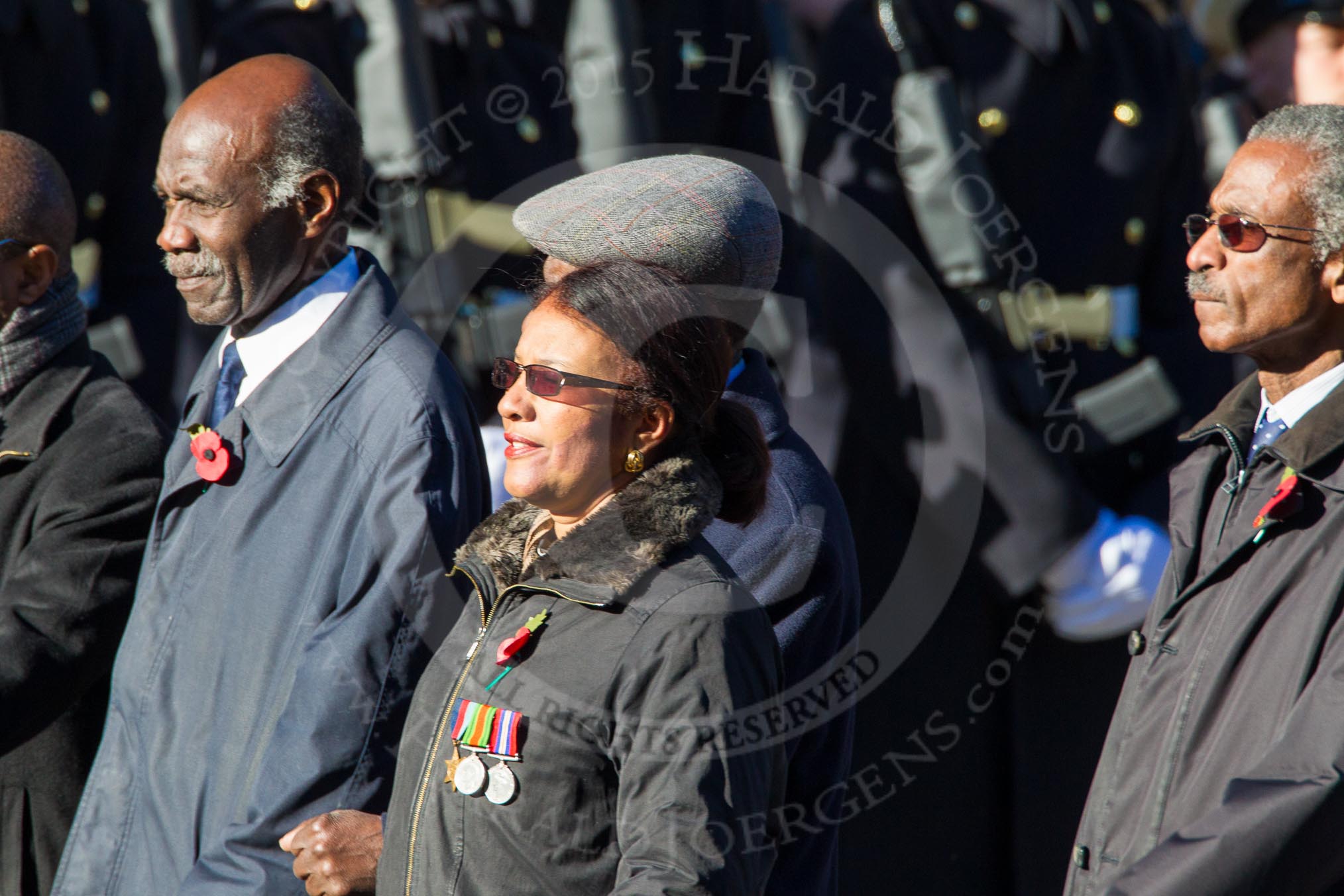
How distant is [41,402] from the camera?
3105 millimetres

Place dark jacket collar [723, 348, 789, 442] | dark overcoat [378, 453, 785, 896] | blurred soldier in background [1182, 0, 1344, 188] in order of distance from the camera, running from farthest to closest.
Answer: blurred soldier in background [1182, 0, 1344, 188] → dark jacket collar [723, 348, 789, 442] → dark overcoat [378, 453, 785, 896]

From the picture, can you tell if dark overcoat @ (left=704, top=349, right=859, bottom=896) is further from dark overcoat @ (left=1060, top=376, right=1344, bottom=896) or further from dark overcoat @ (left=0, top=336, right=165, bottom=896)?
dark overcoat @ (left=0, top=336, right=165, bottom=896)

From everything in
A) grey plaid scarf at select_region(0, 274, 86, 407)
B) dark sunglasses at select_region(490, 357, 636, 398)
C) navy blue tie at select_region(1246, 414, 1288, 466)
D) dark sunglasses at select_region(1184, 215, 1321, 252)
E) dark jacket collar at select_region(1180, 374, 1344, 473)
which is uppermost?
dark sunglasses at select_region(1184, 215, 1321, 252)

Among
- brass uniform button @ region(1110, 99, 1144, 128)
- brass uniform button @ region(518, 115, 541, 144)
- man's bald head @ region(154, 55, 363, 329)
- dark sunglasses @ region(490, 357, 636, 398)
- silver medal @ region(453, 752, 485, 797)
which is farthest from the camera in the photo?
brass uniform button @ region(518, 115, 541, 144)

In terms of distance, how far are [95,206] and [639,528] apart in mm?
3301

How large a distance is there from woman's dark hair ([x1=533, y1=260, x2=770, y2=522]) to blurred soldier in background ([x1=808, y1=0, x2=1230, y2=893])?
1508 mm

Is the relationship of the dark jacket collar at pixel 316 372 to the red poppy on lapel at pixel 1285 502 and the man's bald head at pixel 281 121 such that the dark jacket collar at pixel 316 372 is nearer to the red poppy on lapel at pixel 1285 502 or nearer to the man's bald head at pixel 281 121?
the man's bald head at pixel 281 121

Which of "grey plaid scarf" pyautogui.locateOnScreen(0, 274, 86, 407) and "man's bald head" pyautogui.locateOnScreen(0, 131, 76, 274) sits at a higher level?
"man's bald head" pyautogui.locateOnScreen(0, 131, 76, 274)

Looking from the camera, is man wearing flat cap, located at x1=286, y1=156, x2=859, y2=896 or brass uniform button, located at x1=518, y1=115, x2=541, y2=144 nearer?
man wearing flat cap, located at x1=286, y1=156, x2=859, y2=896

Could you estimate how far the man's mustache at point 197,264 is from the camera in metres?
2.79

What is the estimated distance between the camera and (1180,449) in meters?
3.87

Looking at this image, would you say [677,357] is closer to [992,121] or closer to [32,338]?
[32,338]

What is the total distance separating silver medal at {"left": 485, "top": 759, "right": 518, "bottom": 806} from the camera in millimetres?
1956

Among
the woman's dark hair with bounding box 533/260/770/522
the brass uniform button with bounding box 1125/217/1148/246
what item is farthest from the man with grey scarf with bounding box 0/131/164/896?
the brass uniform button with bounding box 1125/217/1148/246
